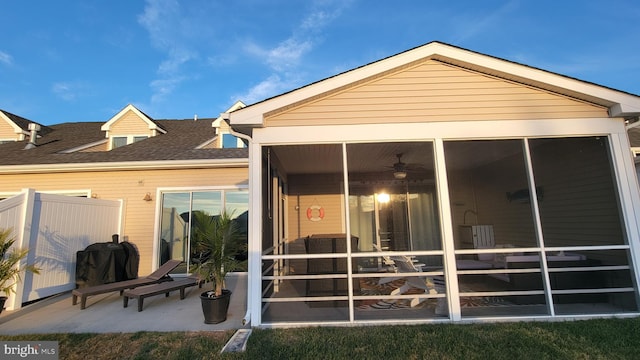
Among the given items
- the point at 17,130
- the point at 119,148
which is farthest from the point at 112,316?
the point at 17,130

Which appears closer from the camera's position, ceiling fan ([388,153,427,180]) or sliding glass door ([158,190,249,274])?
ceiling fan ([388,153,427,180])

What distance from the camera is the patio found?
3.82 m

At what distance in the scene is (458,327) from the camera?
11.6 ft

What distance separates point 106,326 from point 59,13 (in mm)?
9775

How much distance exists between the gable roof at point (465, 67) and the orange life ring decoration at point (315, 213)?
4460 mm

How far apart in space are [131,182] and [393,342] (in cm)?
746

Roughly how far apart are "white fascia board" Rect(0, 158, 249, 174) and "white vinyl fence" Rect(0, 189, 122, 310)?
1.06 m

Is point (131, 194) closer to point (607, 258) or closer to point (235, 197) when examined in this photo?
point (235, 197)

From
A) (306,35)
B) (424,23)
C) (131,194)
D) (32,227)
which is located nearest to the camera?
(32,227)

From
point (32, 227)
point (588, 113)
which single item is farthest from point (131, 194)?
point (588, 113)

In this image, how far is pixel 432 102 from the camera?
4207 millimetres

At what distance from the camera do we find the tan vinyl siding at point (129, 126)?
9.62 metres

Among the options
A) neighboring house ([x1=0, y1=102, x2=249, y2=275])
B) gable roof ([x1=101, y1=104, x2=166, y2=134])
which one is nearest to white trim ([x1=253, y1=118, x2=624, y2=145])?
neighboring house ([x1=0, y1=102, x2=249, y2=275])

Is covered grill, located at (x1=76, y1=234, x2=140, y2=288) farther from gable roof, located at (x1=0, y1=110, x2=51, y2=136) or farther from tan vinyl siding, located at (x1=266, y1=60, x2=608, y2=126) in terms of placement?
gable roof, located at (x1=0, y1=110, x2=51, y2=136)
